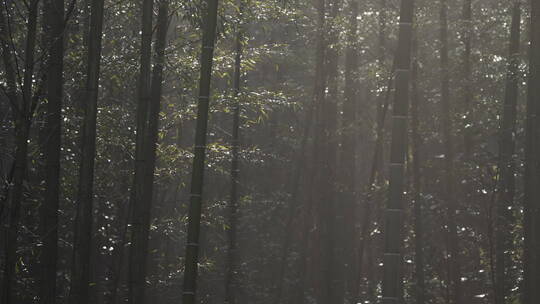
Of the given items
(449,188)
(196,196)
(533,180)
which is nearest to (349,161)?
(449,188)

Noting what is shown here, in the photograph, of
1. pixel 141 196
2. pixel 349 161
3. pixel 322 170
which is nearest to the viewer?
pixel 141 196

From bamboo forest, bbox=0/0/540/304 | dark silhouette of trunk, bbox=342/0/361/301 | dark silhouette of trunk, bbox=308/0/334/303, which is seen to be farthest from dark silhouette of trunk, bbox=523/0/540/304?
dark silhouette of trunk, bbox=342/0/361/301

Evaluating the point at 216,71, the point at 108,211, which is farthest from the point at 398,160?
the point at 108,211

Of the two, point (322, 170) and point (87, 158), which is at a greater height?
point (322, 170)

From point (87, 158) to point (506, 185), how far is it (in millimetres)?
7108

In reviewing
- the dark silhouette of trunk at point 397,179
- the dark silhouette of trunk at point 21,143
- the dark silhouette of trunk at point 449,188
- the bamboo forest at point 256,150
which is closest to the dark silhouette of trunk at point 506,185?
the bamboo forest at point 256,150

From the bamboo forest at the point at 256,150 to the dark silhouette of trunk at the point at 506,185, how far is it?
33mm

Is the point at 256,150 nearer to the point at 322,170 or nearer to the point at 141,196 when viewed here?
the point at 322,170

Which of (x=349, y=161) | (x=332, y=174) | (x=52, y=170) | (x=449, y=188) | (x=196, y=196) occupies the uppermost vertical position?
(x=349, y=161)

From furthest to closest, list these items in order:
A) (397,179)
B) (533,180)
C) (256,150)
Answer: (256,150), (533,180), (397,179)

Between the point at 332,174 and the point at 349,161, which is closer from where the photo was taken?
the point at 332,174

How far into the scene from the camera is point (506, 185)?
1184 centimetres

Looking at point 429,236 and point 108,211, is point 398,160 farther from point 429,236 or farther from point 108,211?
point 429,236

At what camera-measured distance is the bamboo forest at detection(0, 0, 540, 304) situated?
6.52 metres
